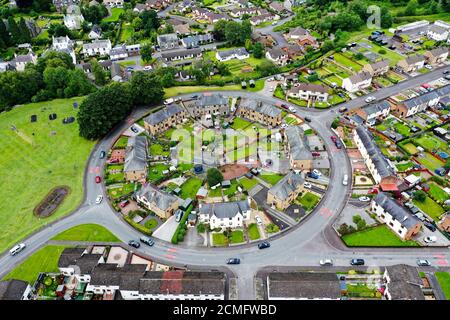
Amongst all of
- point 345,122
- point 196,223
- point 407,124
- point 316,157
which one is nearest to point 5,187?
point 196,223

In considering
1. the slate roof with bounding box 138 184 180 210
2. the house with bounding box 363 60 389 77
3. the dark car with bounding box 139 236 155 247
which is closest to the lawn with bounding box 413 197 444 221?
the slate roof with bounding box 138 184 180 210

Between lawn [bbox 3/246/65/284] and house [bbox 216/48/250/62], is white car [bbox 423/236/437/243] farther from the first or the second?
house [bbox 216/48/250/62]

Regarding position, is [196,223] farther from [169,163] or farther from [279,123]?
[279,123]

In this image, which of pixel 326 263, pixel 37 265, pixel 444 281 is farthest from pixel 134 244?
pixel 444 281

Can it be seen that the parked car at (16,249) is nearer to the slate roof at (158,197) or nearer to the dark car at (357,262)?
the slate roof at (158,197)

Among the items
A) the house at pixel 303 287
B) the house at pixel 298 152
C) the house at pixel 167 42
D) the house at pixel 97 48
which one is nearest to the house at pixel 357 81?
Answer: the house at pixel 298 152

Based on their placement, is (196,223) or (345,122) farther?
(345,122)

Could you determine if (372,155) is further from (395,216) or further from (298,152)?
(395,216)
